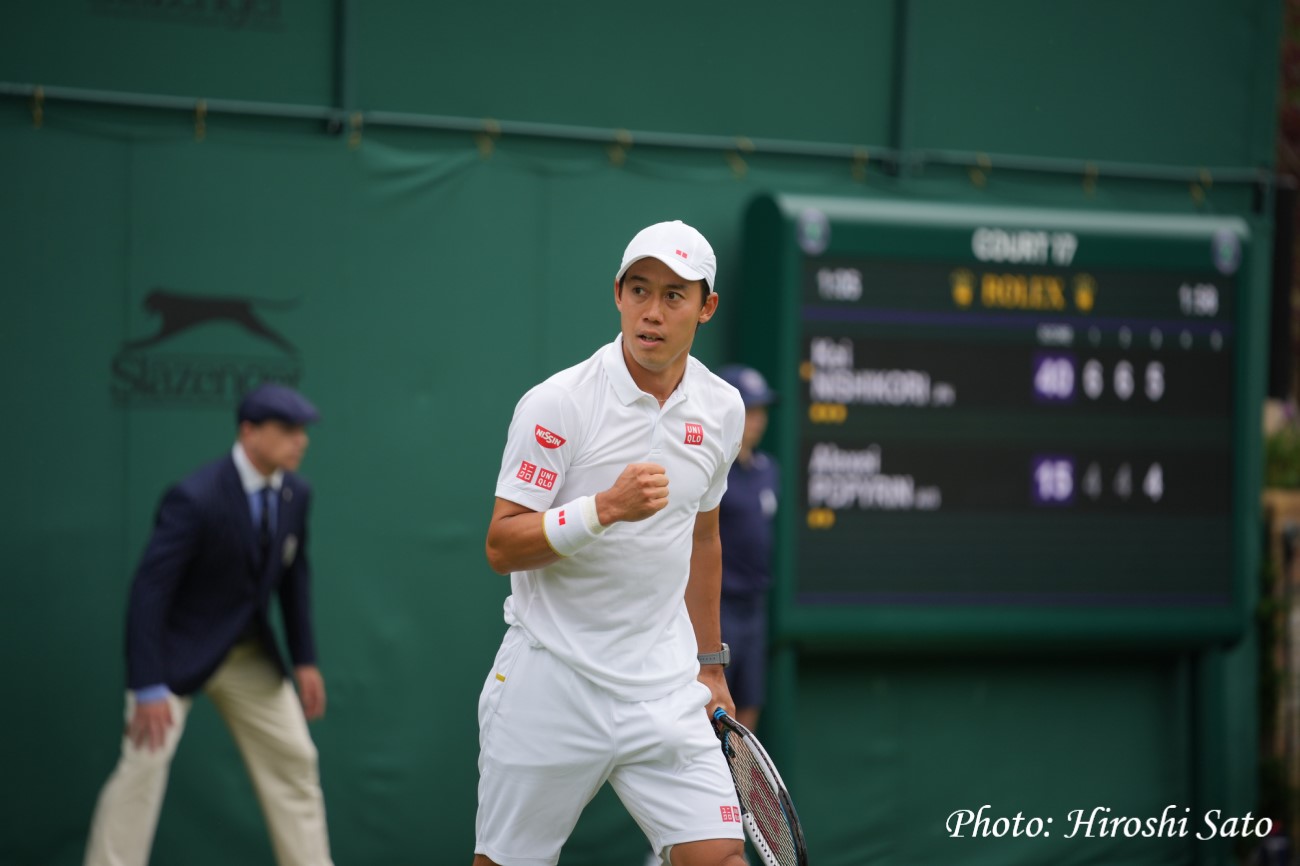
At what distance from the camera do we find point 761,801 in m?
4.70

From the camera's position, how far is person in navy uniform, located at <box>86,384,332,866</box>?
19.7ft

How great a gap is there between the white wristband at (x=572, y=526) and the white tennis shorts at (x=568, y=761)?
0.43 meters

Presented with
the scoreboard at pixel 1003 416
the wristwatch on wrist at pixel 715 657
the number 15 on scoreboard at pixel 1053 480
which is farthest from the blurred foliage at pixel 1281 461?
the wristwatch on wrist at pixel 715 657

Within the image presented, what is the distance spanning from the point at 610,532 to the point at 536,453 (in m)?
0.29

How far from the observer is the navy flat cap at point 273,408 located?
20.2 ft

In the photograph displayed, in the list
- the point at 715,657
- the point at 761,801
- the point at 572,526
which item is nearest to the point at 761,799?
the point at 761,801

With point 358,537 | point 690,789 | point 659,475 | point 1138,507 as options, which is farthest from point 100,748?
point 1138,507

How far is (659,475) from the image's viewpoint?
13.2 ft

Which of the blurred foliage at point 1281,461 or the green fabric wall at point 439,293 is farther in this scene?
the blurred foliage at point 1281,461

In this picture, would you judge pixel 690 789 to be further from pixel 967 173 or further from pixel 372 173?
pixel 967 173

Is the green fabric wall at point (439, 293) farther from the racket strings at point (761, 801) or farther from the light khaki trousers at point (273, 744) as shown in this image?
the racket strings at point (761, 801)

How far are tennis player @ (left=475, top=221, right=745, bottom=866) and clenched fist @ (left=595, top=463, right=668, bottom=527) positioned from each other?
0.24 meters

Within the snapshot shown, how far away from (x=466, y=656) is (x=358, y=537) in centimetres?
72

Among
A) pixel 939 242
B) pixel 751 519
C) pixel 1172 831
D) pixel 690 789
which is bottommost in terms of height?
pixel 1172 831
